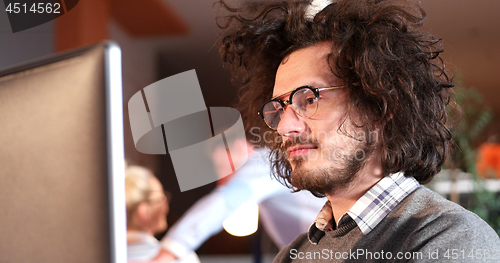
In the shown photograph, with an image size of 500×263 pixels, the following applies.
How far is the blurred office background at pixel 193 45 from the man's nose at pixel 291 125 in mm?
1178

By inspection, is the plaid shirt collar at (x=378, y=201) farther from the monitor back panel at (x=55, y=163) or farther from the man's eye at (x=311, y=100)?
the monitor back panel at (x=55, y=163)

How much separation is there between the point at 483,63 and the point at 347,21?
6.23ft

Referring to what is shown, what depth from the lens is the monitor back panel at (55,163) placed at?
364 mm

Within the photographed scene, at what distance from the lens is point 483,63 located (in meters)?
2.64

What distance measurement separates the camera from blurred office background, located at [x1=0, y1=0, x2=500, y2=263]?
2396 millimetres

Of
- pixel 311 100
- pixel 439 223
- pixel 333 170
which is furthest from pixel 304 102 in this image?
pixel 439 223

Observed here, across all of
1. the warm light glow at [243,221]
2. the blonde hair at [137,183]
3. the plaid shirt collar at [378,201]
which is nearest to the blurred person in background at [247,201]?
the warm light glow at [243,221]

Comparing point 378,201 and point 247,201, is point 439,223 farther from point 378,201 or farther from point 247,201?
point 247,201

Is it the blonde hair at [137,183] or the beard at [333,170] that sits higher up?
the beard at [333,170]

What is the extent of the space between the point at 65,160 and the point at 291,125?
87 centimetres

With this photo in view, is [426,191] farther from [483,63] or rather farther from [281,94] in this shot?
[483,63]

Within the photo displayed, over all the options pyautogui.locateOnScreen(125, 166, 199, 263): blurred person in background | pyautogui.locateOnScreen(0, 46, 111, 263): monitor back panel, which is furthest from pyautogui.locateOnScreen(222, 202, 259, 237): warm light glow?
pyautogui.locateOnScreen(0, 46, 111, 263): monitor back panel

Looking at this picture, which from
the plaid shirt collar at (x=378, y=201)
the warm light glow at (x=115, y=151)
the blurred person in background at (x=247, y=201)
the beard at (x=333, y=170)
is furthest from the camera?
the blurred person in background at (x=247, y=201)

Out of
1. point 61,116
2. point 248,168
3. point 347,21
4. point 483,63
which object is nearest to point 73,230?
point 61,116
